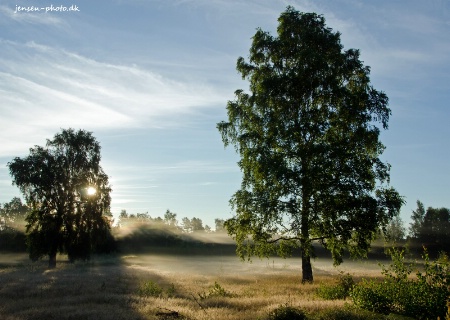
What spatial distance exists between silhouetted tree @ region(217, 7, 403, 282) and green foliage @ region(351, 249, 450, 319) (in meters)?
9.55

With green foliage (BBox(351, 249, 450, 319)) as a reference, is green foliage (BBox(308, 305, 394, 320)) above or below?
below

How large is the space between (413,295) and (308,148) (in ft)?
41.4

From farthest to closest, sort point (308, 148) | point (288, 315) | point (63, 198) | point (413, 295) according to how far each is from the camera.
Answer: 1. point (63, 198)
2. point (308, 148)
3. point (413, 295)
4. point (288, 315)

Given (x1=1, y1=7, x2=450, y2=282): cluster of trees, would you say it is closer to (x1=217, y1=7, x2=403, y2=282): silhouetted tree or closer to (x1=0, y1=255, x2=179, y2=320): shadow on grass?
(x1=217, y1=7, x2=403, y2=282): silhouetted tree

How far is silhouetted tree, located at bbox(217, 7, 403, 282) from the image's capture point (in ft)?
74.2

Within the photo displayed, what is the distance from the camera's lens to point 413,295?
1153cm

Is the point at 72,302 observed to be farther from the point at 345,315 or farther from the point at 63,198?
the point at 63,198

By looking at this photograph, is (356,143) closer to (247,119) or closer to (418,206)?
(247,119)

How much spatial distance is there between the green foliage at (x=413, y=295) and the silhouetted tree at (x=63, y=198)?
39.3 meters

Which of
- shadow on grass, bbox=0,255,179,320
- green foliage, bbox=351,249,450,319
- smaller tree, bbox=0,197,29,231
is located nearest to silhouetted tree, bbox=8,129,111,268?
shadow on grass, bbox=0,255,179,320

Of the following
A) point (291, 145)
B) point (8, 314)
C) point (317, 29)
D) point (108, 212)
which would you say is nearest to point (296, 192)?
point (291, 145)

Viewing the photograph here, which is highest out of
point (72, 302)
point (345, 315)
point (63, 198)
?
point (63, 198)

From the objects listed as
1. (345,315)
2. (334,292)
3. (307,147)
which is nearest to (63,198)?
(307,147)

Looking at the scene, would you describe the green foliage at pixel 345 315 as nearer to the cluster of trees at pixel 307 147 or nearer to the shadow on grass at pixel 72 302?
the shadow on grass at pixel 72 302
